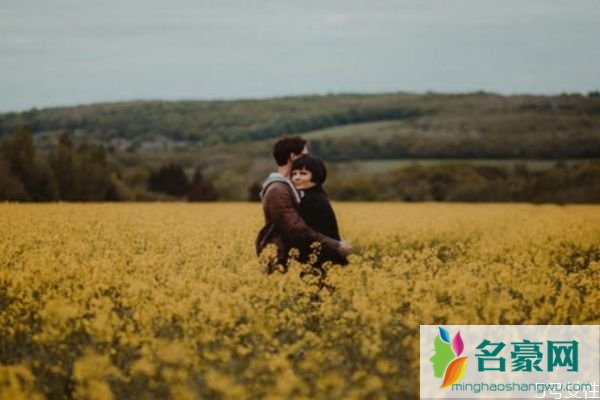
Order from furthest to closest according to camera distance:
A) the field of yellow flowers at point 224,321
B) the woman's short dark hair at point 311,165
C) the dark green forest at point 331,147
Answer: the dark green forest at point 331,147 < the woman's short dark hair at point 311,165 < the field of yellow flowers at point 224,321

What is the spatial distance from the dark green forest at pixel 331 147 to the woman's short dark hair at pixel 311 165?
3025 centimetres

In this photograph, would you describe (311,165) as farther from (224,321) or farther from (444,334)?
(444,334)

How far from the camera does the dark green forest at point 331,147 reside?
43.2 metres

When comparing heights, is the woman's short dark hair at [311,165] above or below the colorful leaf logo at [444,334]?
above

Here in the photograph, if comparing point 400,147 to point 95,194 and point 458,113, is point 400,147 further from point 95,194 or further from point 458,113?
point 95,194

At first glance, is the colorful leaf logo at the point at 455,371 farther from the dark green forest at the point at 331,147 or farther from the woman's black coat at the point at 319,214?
the dark green forest at the point at 331,147

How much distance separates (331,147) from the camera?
228 feet

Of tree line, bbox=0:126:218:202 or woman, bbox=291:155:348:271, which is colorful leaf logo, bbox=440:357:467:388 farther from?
tree line, bbox=0:126:218:202

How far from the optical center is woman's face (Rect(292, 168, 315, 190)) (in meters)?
8.45

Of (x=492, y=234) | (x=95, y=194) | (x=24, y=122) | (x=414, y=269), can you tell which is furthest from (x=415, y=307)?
(x=24, y=122)

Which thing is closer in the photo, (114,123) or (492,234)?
(492,234)

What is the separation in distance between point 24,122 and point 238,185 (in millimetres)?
12041

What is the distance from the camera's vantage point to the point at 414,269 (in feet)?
34.0

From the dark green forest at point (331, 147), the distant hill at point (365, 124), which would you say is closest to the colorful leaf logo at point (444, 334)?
the dark green forest at point (331, 147)
